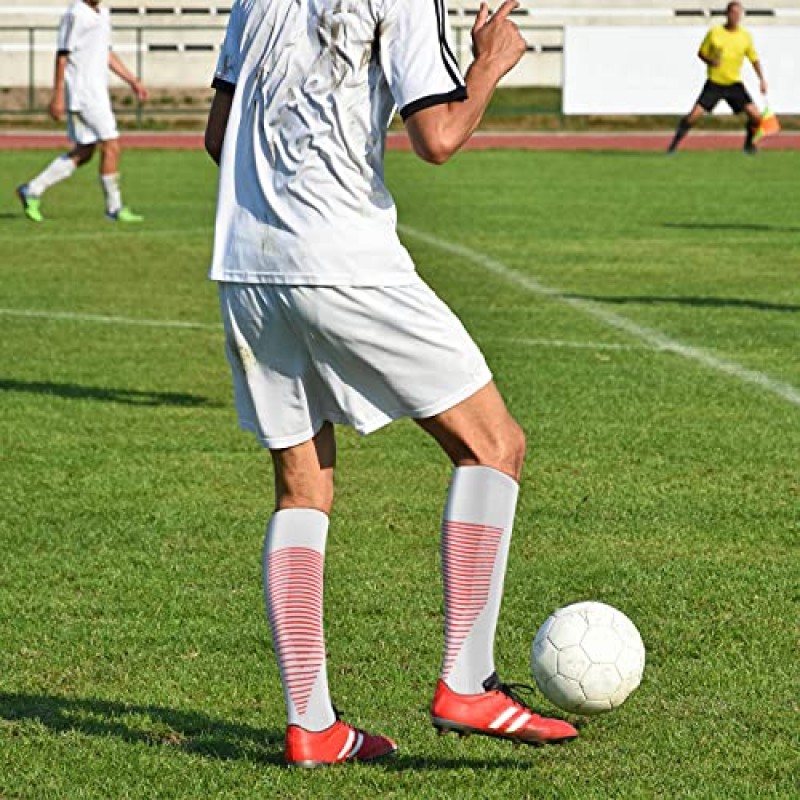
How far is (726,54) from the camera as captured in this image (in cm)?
3097

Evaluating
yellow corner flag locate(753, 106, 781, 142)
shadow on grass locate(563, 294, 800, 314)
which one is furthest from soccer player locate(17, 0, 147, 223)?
yellow corner flag locate(753, 106, 781, 142)

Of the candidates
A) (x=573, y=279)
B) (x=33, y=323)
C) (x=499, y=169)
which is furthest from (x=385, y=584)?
(x=499, y=169)

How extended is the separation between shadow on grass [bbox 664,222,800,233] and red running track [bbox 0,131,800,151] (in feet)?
49.6

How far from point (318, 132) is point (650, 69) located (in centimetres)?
3652

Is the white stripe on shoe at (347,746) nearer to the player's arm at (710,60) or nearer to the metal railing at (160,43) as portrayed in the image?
the player's arm at (710,60)

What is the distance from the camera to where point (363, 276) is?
4.38m

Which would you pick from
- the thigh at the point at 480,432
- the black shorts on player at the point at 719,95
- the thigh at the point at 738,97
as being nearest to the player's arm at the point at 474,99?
the thigh at the point at 480,432

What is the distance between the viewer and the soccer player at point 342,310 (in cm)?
432

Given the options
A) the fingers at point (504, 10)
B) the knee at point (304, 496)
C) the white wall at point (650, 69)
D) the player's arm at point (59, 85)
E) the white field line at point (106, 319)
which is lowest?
the white wall at point (650, 69)

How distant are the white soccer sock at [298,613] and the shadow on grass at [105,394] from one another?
5237 millimetres

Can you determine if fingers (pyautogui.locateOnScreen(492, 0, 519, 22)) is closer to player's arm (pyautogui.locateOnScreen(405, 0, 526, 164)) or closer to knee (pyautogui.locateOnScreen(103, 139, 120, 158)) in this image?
player's arm (pyautogui.locateOnScreen(405, 0, 526, 164))

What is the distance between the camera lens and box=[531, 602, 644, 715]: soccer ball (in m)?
4.72

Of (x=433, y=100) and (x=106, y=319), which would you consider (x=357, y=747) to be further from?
(x=106, y=319)

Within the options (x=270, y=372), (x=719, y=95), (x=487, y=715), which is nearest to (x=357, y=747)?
(x=487, y=715)
